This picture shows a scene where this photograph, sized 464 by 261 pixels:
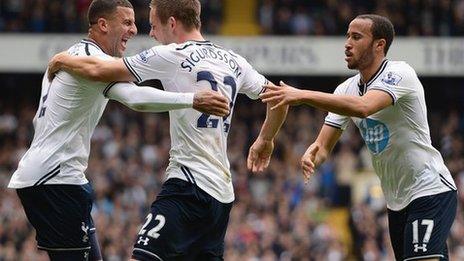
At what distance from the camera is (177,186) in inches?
311

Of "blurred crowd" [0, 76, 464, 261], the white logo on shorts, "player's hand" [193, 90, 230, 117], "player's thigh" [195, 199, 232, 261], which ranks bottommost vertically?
"blurred crowd" [0, 76, 464, 261]

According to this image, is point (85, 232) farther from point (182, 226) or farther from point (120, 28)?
point (120, 28)

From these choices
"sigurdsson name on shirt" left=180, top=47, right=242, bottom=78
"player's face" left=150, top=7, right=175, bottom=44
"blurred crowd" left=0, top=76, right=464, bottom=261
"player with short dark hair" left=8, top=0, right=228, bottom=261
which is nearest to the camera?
"sigurdsson name on shirt" left=180, top=47, right=242, bottom=78

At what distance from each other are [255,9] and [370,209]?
28.7 ft

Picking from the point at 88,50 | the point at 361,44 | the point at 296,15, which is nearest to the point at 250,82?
the point at 361,44

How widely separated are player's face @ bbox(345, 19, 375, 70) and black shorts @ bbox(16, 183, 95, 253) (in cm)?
229

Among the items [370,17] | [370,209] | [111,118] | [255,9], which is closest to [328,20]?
[255,9]

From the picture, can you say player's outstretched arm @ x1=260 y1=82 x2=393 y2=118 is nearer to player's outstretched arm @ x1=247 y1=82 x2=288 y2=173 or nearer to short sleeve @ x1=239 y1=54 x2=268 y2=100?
short sleeve @ x1=239 y1=54 x2=268 y2=100

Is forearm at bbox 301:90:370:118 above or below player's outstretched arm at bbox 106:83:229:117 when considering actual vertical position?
below

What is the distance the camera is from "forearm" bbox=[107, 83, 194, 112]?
7660mm

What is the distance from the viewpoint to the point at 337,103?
807 centimetres

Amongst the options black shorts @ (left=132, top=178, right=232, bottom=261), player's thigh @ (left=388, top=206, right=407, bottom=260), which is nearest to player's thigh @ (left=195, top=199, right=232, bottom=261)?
black shorts @ (left=132, top=178, right=232, bottom=261)

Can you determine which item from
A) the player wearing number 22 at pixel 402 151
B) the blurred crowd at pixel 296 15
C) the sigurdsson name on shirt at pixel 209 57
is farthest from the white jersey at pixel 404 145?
the blurred crowd at pixel 296 15

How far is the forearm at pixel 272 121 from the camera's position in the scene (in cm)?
845
